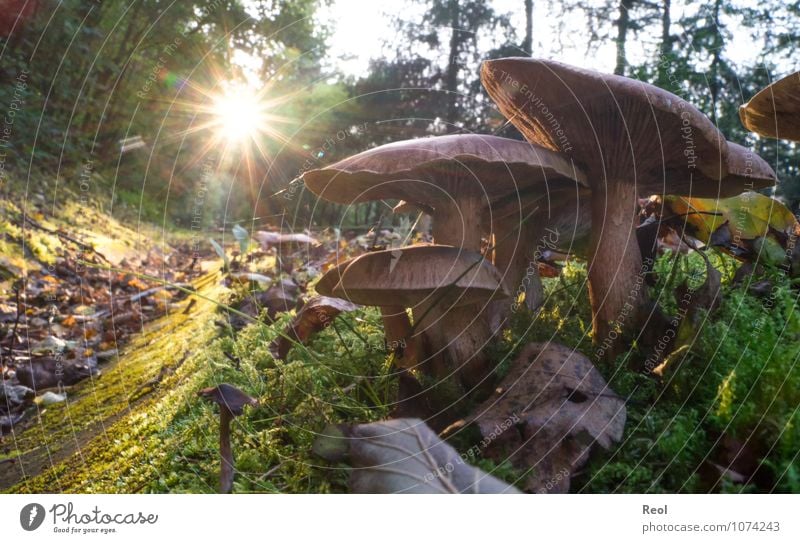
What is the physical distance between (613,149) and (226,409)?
1744mm

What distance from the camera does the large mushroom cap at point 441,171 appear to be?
165 cm

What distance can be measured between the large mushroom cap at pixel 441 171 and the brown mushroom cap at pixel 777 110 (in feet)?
2.49

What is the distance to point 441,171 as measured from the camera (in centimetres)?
189

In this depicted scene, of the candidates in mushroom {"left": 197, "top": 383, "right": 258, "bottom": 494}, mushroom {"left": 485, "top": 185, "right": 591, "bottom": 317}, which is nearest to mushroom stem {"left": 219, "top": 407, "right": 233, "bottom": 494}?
mushroom {"left": 197, "top": 383, "right": 258, "bottom": 494}

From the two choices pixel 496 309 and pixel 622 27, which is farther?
pixel 622 27

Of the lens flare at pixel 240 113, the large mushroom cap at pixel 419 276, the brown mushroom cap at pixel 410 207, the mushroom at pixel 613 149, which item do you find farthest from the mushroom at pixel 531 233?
the lens flare at pixel 240 113

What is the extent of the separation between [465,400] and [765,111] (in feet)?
5.68

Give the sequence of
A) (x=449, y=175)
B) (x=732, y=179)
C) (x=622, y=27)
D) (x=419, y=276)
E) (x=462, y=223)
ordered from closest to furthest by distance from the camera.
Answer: (x=419, y=276) < (x=449, y=175) < (x=462, y=223) < (x=732, y=179) < (x=622, y=27)

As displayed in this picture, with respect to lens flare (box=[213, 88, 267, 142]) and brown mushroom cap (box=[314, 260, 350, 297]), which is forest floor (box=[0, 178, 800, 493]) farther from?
lens flare (box=[213, 88, 267, 142])

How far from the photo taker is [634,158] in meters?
2.19

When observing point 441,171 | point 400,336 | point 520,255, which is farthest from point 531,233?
point 400,336

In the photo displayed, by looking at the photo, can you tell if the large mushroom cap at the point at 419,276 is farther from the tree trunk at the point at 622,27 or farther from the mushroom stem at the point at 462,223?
the tree trunk at the point at 622,27
